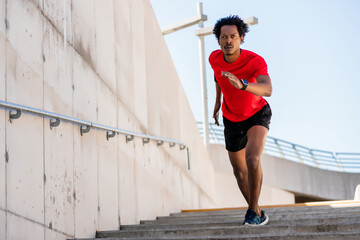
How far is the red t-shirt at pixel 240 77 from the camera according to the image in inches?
179

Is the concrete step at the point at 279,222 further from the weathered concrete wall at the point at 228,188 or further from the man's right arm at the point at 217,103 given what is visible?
the weathered concrete wall at the point at 228,188

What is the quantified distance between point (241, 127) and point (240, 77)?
436 mm

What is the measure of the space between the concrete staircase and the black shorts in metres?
0.64

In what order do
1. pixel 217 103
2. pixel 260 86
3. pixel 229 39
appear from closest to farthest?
pixel 260 86
pixel 229 39
pixel 217 103

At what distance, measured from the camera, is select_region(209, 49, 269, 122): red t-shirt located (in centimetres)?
456

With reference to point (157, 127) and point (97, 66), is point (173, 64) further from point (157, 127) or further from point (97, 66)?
point (97, 66)

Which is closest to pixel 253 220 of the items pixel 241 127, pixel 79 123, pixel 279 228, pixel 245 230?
pixel 245 230

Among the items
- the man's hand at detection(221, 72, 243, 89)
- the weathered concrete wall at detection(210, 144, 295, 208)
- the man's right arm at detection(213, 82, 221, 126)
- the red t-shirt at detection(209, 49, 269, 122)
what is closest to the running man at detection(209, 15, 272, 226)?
the red t-shirt at detection(209, 49, 269, 122)

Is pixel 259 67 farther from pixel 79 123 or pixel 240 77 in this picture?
pixel 79 123

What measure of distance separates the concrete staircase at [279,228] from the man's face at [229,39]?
1.37 meters

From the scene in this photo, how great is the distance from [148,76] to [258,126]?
277 cm

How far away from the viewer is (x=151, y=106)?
23.4ft

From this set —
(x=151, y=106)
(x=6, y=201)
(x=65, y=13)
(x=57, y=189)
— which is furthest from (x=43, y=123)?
(x=151, y=106)

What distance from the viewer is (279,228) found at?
13.6 ft
